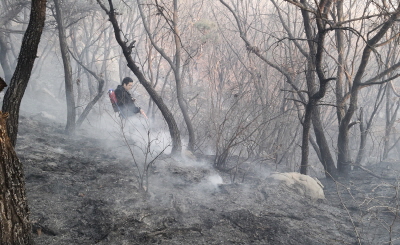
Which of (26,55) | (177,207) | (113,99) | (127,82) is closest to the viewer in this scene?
(26,55)

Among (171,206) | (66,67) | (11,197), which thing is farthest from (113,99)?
(11,197)

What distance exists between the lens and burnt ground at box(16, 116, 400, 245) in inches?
135

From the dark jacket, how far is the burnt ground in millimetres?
1204

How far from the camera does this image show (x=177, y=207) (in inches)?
168

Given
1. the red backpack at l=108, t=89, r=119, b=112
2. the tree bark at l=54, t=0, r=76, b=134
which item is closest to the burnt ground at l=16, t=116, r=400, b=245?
the red backpack at l=108, t=89, r=119, b=112

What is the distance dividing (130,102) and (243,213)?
159 inches

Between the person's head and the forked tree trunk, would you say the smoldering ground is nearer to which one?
the forked tree trunk

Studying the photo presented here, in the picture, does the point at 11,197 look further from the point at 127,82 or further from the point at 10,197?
the point at 127,82

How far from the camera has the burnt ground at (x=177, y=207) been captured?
11.3ft

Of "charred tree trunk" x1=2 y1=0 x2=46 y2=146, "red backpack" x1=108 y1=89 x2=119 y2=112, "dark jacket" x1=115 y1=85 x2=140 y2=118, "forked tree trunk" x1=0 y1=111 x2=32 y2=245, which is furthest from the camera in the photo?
"dark jacket" x1=115 y1=85 x2=140 y2=118

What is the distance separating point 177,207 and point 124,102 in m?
3.43

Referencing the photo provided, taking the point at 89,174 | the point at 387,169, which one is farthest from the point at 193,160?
the point at 387,169

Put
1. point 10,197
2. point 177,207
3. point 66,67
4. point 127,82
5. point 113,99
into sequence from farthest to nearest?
1. point 66,67
2. point 127,82
3. point 113,99
4. point 177,207
5. point 10,197

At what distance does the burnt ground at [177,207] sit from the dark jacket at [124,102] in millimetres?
1204
